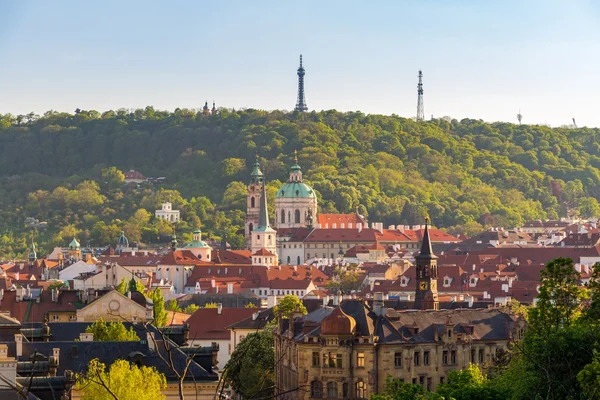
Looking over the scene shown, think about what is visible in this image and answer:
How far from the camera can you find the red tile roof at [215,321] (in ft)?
317

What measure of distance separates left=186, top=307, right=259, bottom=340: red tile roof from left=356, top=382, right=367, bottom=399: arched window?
1283 inches

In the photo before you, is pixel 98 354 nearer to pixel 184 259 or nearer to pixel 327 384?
pixel 327 384

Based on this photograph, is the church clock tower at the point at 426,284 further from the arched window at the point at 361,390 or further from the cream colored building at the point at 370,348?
the arched window at the point at 361,390

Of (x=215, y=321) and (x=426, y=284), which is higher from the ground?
(x=426, y=284)

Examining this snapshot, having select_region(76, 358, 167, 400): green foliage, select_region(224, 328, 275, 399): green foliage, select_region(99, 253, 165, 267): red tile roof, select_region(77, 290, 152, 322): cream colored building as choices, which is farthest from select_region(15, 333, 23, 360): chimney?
select_region(99, 253, 165, 267): red tile roof

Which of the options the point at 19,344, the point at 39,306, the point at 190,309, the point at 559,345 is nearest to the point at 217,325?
the point at 39,306

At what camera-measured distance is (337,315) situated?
64250 millimetres

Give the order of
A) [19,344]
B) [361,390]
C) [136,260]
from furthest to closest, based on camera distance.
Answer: [136,260], [361,390], [19,344]

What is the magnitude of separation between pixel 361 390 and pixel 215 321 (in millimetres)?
36700

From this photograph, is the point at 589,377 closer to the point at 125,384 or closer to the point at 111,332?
the point at 125,384

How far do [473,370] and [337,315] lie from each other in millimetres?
10685

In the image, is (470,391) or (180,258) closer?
(470,391)

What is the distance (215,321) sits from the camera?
326 feet

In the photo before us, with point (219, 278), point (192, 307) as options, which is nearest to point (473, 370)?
point (192, 307)
